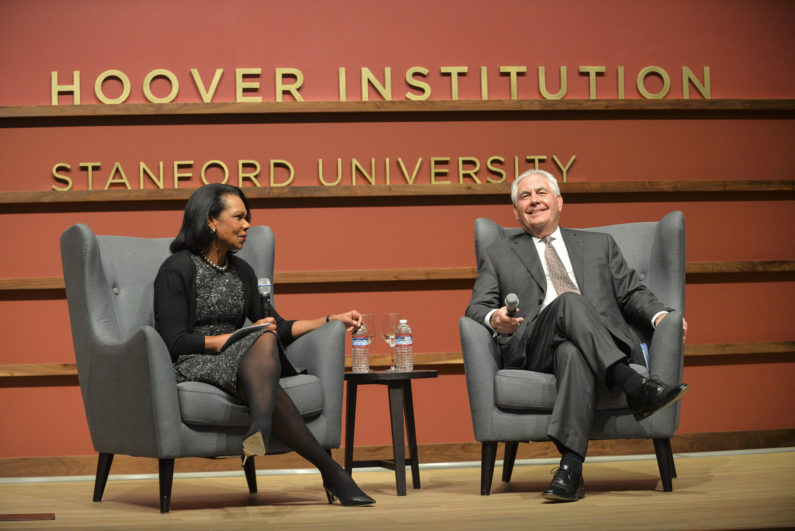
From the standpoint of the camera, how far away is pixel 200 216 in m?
3.23

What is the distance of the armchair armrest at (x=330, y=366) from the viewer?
10.3ft

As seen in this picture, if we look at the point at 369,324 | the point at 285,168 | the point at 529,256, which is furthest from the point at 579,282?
the point at 285,168

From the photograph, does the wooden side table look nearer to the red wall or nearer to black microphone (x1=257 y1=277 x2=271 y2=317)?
black microphone (x1=257 y1=277 x2=271 y2=317)

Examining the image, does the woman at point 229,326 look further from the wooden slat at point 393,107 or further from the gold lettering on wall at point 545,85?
the gold lettering on wall at point 545,85

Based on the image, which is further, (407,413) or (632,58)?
(632,58)

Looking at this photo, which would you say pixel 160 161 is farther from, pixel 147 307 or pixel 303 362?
pixel 303 362

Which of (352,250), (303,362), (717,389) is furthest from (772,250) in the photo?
(303,362)

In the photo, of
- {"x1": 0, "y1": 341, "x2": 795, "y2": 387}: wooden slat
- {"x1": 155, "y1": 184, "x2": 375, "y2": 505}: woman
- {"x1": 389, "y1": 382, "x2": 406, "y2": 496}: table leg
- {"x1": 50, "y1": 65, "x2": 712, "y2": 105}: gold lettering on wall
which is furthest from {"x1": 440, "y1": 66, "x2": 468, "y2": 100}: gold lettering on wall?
{"x1": 389, "y1": 382, "x2": 406, "y2": 496}: table leg

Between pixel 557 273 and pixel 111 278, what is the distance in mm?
1744

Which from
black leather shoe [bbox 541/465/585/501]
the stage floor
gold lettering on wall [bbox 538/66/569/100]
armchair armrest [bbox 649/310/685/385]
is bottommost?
the stage floor

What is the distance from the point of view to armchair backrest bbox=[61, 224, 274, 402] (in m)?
3.17

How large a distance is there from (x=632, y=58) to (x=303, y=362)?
7.97 feet

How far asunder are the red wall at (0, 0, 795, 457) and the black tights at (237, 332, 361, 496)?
1349 millimetres

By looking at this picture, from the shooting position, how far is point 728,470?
3.69 meters
